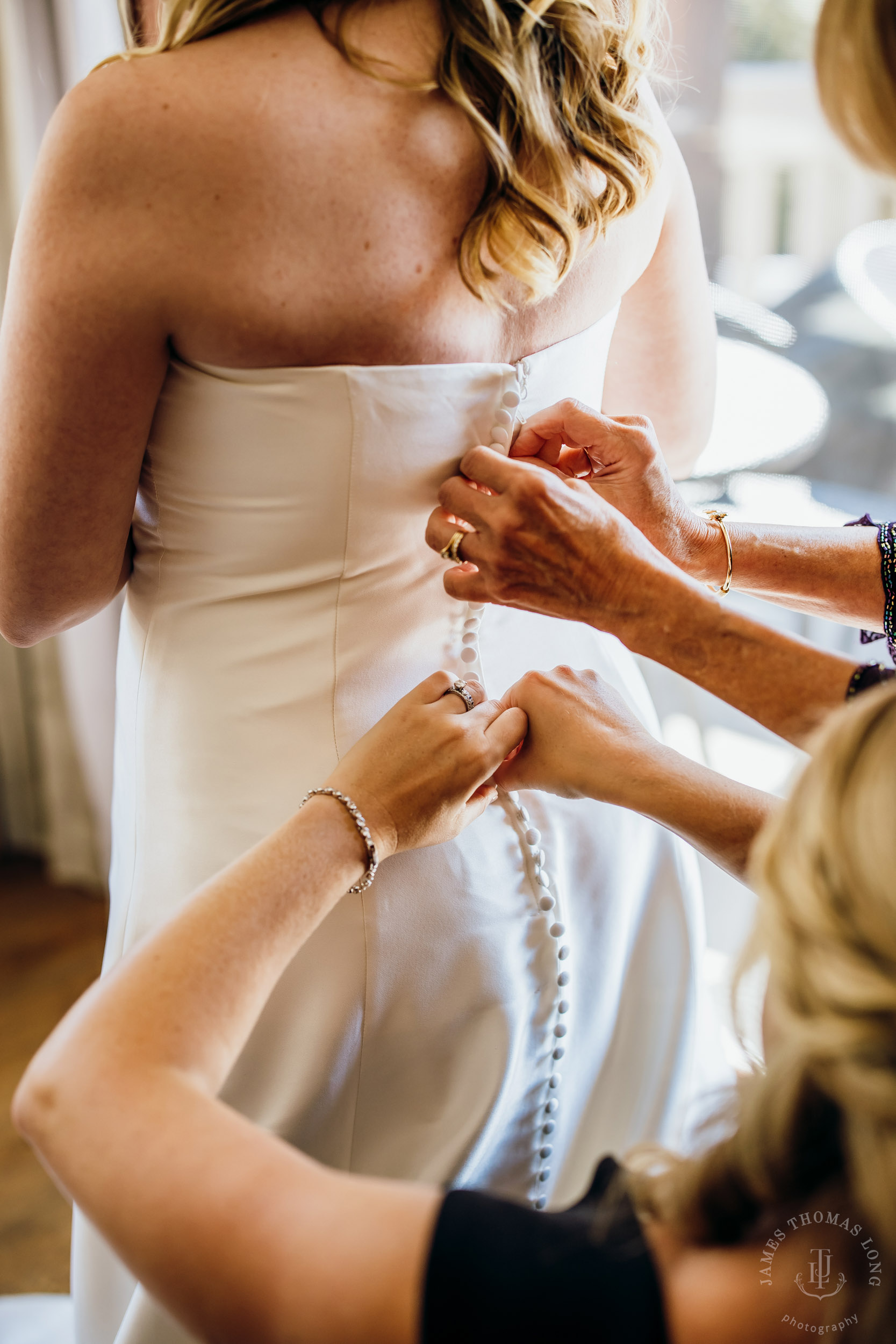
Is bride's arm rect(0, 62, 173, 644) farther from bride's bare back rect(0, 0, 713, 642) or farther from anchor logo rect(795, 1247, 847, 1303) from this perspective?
anchor logo rect(795, 1247, 847, 1303)

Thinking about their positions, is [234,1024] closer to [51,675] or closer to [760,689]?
[760,689]

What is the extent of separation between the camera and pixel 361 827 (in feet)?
2.57

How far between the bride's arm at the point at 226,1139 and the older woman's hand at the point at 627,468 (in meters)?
0.34

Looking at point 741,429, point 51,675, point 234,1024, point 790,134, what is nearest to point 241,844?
point 234,1024

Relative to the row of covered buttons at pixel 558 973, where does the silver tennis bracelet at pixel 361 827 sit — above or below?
above

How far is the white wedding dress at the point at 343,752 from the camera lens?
84cm

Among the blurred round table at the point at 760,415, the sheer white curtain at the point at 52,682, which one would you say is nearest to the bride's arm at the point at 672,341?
the blurred round table at the point at 760,415

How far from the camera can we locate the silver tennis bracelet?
0.78 meters

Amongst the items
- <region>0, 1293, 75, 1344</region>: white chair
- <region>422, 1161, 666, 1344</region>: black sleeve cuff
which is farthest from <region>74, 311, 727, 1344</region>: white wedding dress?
<region>0, 1293, 75, 1344</region>: white chair

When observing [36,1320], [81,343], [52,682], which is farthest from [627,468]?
[52,682]

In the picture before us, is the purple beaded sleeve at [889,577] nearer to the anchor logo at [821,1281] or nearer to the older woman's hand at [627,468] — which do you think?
the older woman's hand at [627,468]

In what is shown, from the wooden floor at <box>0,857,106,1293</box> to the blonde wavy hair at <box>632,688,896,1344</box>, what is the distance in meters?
1.36

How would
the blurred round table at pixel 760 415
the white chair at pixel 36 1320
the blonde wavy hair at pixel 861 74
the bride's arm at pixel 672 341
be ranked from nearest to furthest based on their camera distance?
the blonde wavy hair at pixel 861 74, the bride's arm at pixel 672 341, the white chair at pixel 36 1320, the blurred round table at pixel 760 415

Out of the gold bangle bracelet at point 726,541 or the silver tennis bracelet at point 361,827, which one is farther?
the gold bangle bracelet at point 726,541
